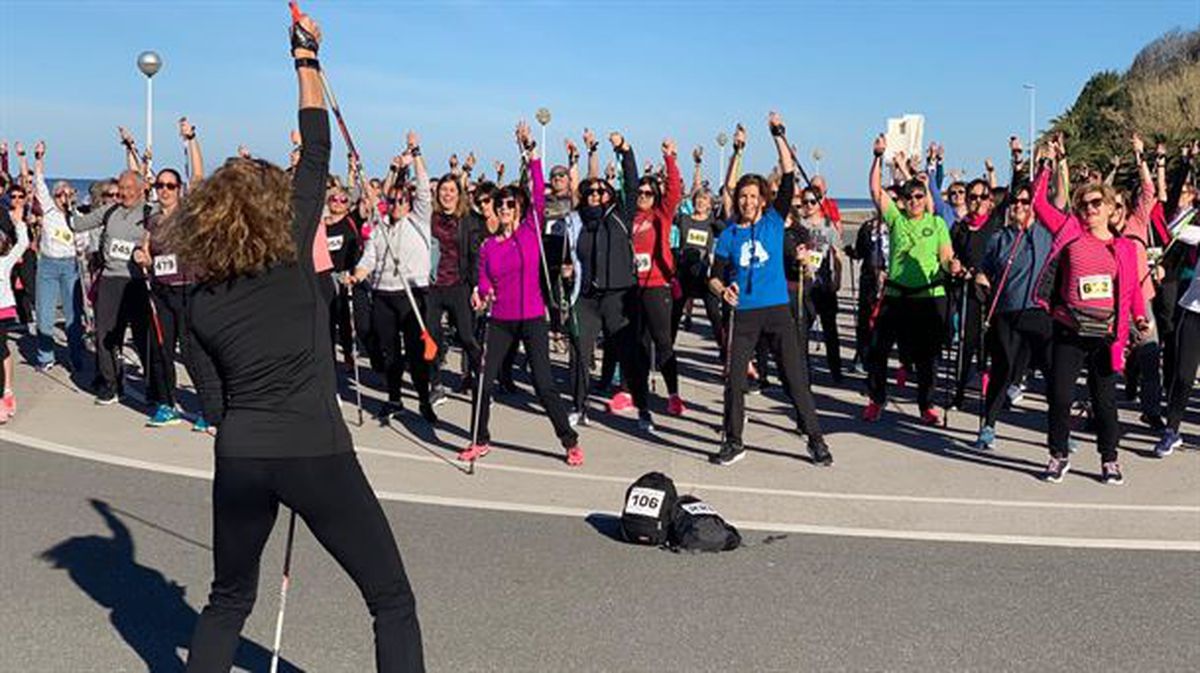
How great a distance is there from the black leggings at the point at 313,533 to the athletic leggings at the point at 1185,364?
6720 mm

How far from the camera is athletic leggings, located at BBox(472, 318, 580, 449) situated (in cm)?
856

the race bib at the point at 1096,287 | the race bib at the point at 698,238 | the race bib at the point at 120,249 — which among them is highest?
the race bib at the point at 698,238

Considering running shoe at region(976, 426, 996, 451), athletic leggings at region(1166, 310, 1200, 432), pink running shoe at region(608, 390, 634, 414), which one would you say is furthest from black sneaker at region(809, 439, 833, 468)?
pink running shoe at region(608, 390, 634, 414)

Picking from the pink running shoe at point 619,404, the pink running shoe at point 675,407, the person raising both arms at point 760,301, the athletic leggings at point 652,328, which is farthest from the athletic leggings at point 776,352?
the pink running shoe at point 619,404

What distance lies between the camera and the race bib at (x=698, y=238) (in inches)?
506

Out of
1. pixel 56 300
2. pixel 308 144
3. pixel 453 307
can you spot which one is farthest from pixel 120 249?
pixel 308 144

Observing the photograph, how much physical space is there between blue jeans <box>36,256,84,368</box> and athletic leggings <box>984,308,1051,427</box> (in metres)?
9.07

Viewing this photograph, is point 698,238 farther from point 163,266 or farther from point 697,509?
point 697,509

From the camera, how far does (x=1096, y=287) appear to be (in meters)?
7.79

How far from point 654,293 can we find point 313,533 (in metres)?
6.86

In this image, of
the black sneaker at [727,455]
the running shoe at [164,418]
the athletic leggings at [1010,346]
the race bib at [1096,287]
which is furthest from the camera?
the running shoe at [164,418]

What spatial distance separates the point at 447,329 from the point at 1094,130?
25923 millimetres

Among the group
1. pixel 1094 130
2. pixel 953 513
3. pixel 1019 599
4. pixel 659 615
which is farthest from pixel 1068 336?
pixel 1094 130

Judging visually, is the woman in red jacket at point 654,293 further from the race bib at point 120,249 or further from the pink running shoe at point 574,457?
the race bib at point 120,249
